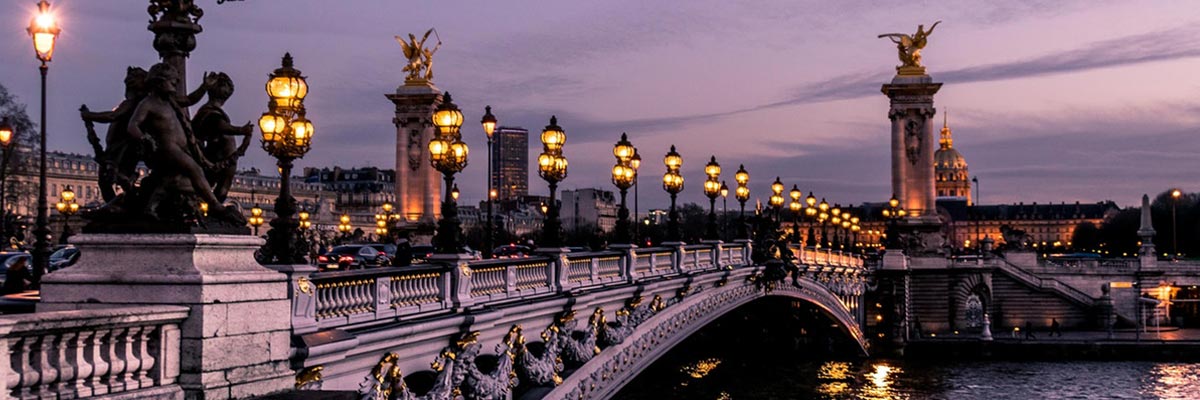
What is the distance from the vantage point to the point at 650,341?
3038 cm

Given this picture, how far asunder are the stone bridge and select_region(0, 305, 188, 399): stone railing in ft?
6.20

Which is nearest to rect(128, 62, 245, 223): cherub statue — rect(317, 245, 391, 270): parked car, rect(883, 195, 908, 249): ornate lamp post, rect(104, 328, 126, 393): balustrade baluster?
rect(104, 328, 126, 393): balustrade baluster

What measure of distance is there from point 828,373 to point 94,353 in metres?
57.4

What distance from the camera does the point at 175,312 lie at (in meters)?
10.5

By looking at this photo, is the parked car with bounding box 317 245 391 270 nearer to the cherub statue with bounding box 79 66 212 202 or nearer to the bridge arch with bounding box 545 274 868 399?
the bridge arch with bounding box 545 274 868 399

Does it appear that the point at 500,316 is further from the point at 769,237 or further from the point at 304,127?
the point at 769,237

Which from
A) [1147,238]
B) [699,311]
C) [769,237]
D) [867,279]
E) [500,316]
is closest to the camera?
[500,316]

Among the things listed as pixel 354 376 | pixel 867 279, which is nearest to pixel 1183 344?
pixel 867 279

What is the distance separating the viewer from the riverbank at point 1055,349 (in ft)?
240

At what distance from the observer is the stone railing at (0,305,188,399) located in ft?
29.7

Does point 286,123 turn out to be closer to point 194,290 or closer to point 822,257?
point 194,290

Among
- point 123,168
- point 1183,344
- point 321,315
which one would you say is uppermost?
point 123,168

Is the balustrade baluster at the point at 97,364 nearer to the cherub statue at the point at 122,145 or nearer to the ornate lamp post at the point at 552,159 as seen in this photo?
the cherub statue at the point at 122,145

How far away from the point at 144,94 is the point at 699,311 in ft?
83.3
